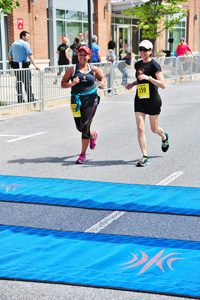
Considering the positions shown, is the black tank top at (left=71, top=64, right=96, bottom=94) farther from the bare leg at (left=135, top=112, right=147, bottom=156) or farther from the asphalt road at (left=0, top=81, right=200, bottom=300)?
the asphalt road at (left=0, top=81, right=200, bottom=300)

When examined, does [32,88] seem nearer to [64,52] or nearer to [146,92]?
[64,52]

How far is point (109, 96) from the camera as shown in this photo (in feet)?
58.1

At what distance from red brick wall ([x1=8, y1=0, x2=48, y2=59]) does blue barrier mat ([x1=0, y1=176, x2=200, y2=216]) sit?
64.1 feet

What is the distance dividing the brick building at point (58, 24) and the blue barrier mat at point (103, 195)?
15527 mm

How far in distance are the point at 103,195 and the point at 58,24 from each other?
2411 centimetres

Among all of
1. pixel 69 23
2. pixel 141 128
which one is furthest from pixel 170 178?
pixel 69 23

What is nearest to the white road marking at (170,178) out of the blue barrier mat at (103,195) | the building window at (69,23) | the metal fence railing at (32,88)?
the blue barrier mat at (103,195)

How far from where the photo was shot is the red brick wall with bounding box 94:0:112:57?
31594mm

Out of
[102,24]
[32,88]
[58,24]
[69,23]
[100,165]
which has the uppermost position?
[102,24]

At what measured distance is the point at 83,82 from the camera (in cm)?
735

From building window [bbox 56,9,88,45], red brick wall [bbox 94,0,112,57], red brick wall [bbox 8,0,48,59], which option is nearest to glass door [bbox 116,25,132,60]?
red brick wall [bbox 94,0,112,57]

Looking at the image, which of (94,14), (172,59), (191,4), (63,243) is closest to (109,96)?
(172,59)

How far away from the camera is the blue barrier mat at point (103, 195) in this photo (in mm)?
5488

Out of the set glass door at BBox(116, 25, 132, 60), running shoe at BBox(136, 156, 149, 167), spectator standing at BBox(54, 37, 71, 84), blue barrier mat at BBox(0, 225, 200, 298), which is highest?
glass door at BBox(116, 25, 132, 60)
